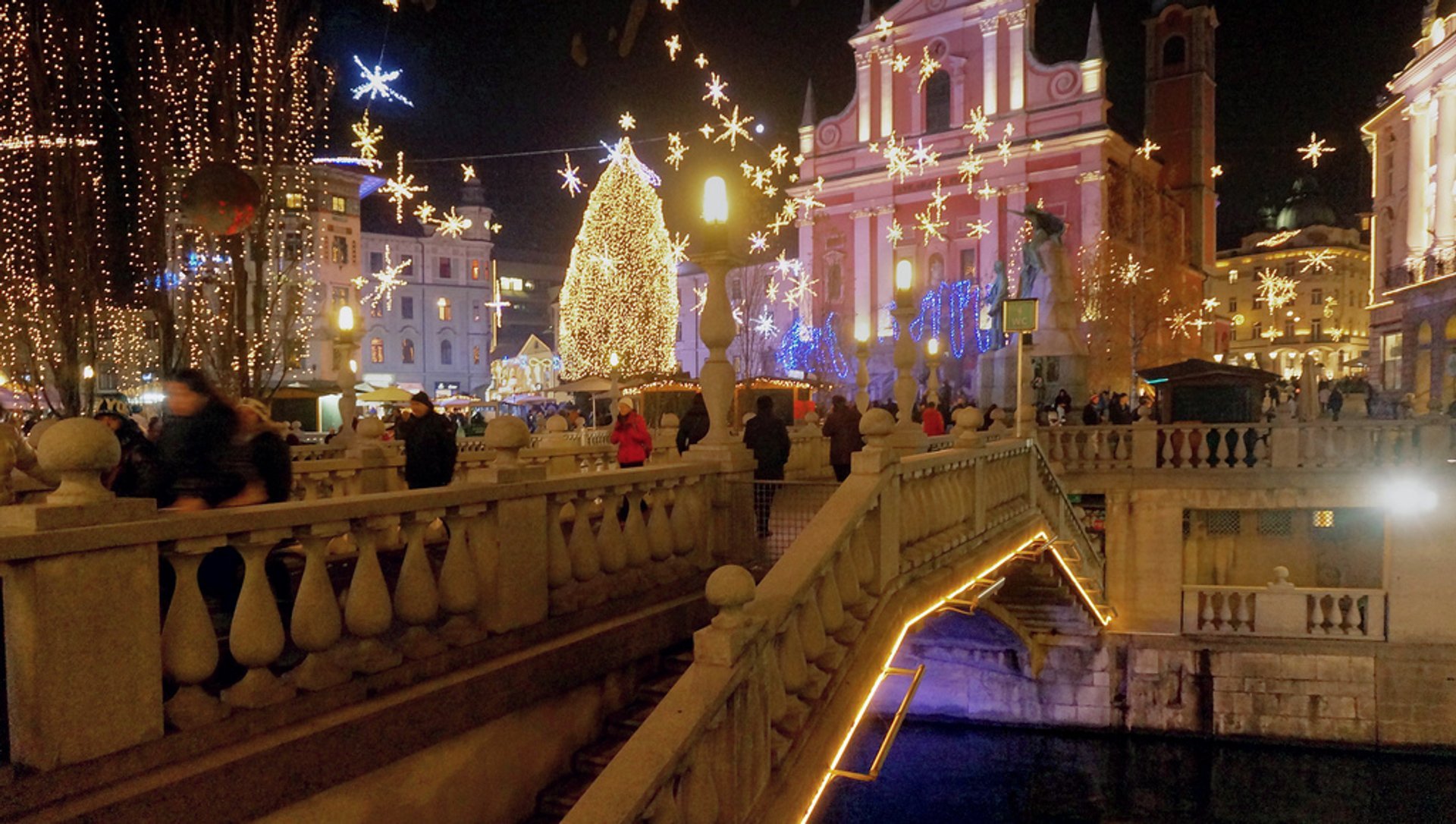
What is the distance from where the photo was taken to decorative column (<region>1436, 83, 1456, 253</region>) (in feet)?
103

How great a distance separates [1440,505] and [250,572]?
18.3 metres

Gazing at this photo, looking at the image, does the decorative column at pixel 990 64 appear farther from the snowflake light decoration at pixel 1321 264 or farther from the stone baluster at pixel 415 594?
the snowflake light decoration at pixel 1321 264

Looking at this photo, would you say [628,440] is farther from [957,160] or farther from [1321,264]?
[1321,264]

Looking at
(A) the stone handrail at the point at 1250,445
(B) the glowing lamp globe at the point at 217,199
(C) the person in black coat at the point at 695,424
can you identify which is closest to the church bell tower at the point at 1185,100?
(A) the stone handrail at the point at 1250,445

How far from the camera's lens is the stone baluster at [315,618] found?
3904 millimetres

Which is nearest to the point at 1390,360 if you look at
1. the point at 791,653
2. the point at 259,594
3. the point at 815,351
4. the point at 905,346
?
the point at 815,351

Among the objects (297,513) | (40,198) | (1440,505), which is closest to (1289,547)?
(1440,505)

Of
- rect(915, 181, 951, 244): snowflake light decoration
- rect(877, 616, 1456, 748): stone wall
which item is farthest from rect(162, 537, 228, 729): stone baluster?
rect(915, 181, 951, 244): snowflake light decoration

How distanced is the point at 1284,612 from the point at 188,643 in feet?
58.1

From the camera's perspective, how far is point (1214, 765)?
16.1m

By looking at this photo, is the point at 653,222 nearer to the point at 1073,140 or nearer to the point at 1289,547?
the point at 1073,140

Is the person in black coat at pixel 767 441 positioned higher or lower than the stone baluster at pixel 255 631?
higher

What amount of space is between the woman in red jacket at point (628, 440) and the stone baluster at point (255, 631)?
6.11 m

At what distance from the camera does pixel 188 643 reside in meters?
3.54
